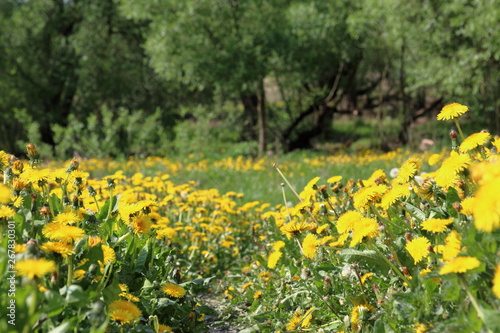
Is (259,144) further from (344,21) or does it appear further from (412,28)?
(412,28)

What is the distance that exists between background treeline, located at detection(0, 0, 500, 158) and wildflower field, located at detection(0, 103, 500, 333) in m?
7.17

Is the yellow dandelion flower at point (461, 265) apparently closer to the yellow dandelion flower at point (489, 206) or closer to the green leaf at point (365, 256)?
the yellow dandelion flower at point (489, 206)

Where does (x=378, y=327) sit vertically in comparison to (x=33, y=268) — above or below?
below

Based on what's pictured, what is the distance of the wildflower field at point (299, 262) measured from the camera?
1131 mm

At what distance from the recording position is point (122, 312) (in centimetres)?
136

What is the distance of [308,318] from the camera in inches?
74.0

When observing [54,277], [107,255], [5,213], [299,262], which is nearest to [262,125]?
[299,262]

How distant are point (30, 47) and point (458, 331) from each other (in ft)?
45.7

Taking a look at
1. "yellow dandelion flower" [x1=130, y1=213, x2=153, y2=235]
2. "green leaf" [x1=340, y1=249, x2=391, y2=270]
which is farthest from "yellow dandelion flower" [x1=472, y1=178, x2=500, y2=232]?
"yellow dandelion flower" [x1=130, y1=213, x2=153, y2=235]

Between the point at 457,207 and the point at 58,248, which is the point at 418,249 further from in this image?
the point at 58,248

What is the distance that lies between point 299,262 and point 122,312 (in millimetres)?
1268

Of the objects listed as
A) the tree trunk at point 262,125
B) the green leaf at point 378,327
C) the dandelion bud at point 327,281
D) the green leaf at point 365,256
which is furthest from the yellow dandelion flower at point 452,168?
the tree trunk at point 262,125

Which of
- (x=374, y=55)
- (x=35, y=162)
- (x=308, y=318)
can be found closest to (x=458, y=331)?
(x=308, y=318)

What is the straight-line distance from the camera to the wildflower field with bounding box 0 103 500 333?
1131 millimetres
